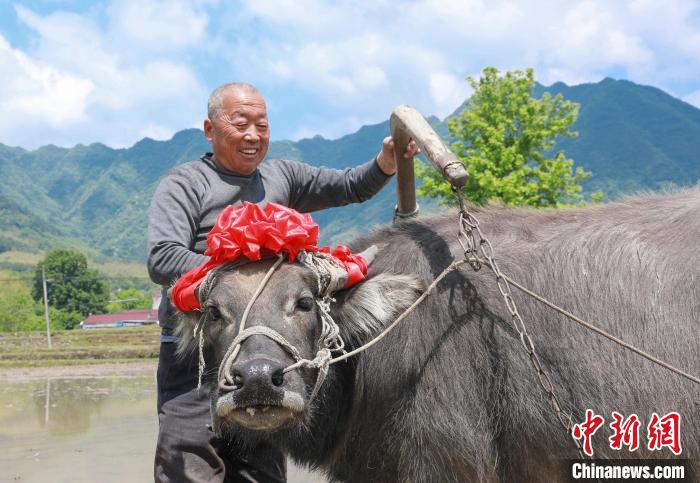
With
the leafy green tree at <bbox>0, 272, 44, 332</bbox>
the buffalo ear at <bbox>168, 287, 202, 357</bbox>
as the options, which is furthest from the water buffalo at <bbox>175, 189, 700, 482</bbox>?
the leafy green tree at <bbox>0, 272, 44, 332</bbox>

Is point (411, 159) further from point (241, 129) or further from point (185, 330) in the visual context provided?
point (185, 330)

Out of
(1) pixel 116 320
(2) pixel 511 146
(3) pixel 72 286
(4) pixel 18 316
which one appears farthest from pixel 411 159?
(3) pixel 72 286

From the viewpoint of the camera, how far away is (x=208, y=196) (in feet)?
11.8

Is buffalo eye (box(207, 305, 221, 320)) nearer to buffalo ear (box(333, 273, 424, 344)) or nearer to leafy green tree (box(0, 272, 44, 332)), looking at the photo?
buffalo ear (box(333, 273, 424, 344))

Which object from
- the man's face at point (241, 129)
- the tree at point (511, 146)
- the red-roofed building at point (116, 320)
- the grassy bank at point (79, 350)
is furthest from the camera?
the red-roofed building at point (116, 320)

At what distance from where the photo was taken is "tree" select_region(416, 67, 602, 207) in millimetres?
20797

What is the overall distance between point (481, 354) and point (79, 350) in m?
36.8

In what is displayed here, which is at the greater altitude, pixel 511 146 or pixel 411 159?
pixel 511 146

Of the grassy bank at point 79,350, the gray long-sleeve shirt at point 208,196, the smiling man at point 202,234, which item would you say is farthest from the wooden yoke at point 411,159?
the grassy bank at point 79,350

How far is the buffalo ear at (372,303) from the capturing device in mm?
3125

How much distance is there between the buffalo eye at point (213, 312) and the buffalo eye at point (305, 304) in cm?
35

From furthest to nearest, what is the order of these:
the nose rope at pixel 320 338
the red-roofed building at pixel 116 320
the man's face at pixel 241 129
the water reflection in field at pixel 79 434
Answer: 1. the red-roofed building at pixel 116 320
2. the water reflection in field at pixel 79 434
3. the man's face at pixel 241 129
4. the nose rope at pixel 320 338

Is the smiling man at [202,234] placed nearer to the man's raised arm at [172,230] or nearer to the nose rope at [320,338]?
the man's raised arm at [172,230]

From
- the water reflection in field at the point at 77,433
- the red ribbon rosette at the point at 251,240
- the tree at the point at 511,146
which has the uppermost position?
the tree at the point at 511,146
